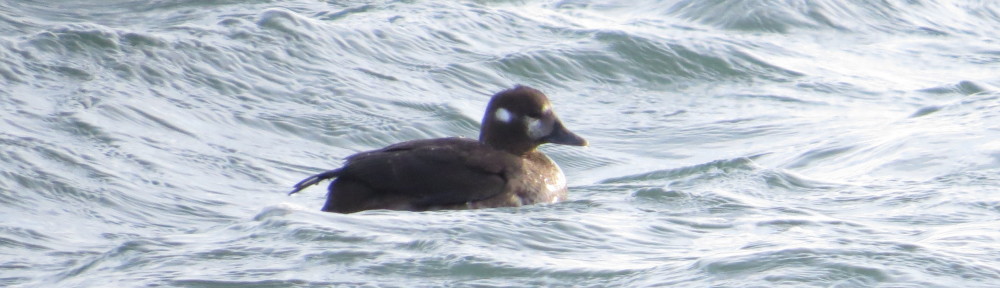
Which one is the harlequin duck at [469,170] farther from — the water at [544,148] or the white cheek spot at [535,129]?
the water at [544,148]

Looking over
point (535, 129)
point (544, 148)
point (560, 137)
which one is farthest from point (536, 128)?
point (544, 148)

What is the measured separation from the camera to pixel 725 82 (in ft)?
39.9

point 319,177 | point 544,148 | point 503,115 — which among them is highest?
point 503,115

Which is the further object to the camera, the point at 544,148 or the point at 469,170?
the point at 544,148

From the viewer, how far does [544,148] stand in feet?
33.1

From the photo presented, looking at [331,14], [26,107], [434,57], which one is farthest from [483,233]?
[331,14]

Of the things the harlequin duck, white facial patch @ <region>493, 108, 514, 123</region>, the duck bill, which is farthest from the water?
white facial patch @ <region>493, 108, 514, 123</region>

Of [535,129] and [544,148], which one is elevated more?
[535,129]

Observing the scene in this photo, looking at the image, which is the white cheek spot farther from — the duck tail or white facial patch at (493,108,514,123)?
the duck tail

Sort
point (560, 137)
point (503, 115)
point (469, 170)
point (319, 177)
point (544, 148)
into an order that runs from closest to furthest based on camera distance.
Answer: point (319, 177), point (469, 170), point (503, 115), point (560, 137), point (544, 148)

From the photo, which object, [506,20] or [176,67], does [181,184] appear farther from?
[506,20]

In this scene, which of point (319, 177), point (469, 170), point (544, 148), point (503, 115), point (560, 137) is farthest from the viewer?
point (544, 148)

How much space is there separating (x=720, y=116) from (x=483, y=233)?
437 cm

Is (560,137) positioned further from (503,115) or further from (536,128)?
(503,115)
